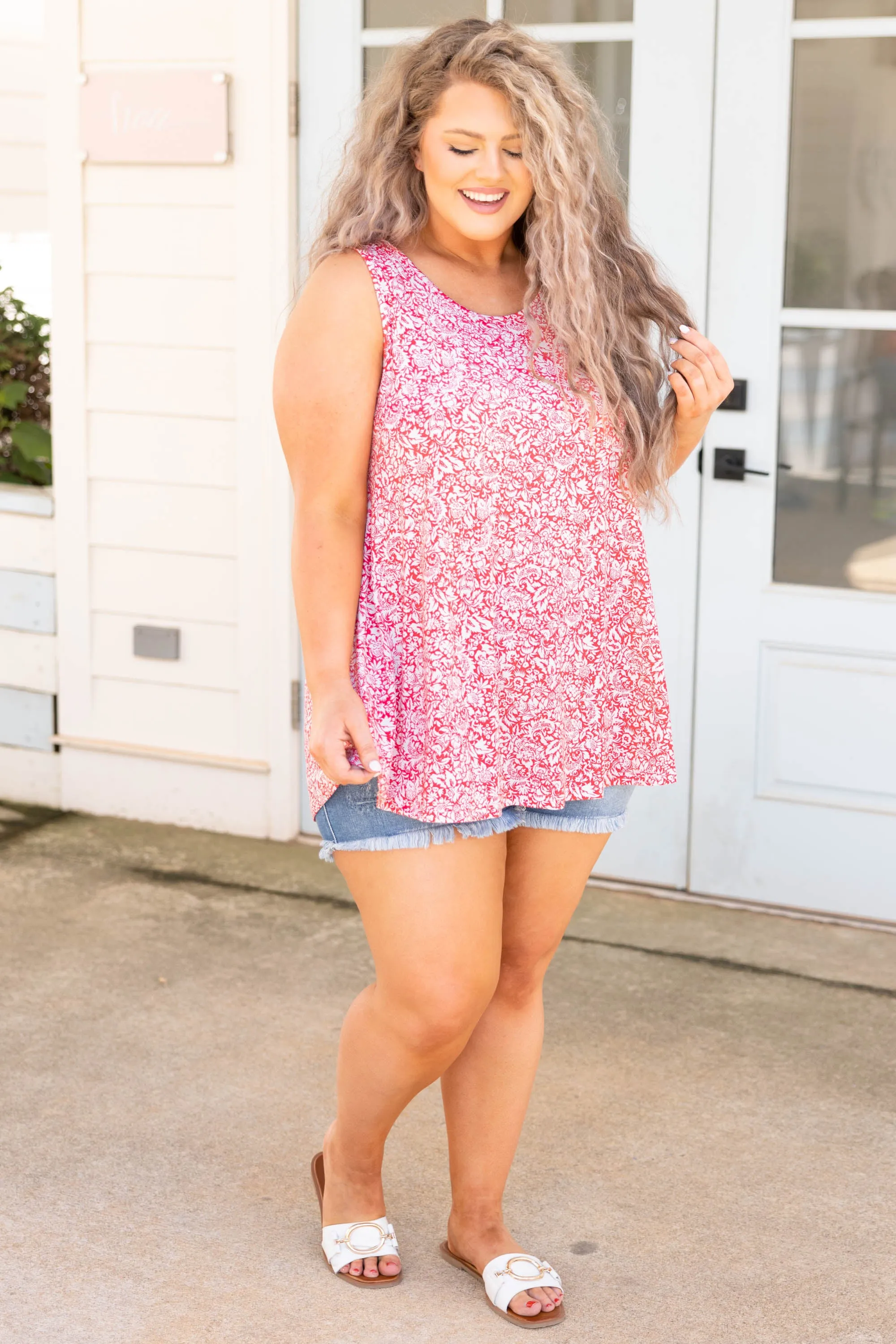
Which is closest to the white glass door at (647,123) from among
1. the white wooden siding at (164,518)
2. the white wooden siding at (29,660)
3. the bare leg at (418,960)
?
the white wooden siding at (164,518)

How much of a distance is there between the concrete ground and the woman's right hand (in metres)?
0.78

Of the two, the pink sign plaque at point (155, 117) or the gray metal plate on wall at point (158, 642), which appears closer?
the pink sign plaque at point (155, 117)

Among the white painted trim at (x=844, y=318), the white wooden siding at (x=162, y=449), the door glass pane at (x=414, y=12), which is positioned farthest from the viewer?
the white wooden siding at (x=162, y=449)

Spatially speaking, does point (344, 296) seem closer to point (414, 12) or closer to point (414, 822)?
point (414, 822)

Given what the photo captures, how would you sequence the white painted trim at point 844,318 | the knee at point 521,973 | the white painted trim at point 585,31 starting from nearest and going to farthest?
the knee at point 521,973 → the white painted trim at point 844,318 → the white painted trim at point 585,31

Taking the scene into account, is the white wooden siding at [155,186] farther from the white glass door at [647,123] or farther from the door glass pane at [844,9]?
the door glass pane at [844,9]

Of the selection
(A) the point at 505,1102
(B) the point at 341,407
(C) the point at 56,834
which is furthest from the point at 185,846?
(B) the point at 341,407

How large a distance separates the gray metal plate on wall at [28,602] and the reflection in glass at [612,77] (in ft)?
6.01

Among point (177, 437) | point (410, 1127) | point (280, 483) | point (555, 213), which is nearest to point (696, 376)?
point (555, 213)

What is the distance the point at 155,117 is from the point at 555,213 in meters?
2.23

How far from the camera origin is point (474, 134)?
188 centimetres

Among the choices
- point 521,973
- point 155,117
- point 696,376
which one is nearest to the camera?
point 696,376

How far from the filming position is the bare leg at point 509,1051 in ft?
6.72

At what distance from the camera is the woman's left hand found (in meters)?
1.98
